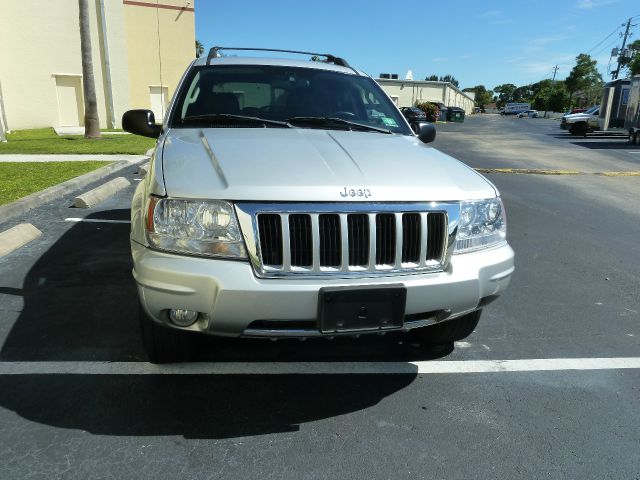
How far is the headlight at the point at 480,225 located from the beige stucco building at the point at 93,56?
19074mm

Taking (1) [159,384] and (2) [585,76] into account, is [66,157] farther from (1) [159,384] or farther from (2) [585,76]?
A: (2) [585,76]

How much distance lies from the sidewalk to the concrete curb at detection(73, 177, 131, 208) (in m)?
A: 3.15

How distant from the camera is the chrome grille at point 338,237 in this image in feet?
7.25

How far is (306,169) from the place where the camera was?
2412 mm

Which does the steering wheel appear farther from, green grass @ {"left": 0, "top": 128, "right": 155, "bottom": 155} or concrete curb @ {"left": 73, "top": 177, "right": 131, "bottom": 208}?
green grass @ {"left": 0, "top": 128, "right": 155, "bottom": 155}

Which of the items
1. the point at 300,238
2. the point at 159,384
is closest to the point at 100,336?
the point at 159,384

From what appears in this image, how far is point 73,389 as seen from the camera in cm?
262

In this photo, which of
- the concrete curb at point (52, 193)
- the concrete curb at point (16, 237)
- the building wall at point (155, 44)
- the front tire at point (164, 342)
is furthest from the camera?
the building wall at point (155, 44)

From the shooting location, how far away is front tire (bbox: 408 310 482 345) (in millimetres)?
2986

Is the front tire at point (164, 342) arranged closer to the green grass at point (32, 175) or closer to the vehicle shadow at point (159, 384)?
the vehicle shadow at point (159, 384)

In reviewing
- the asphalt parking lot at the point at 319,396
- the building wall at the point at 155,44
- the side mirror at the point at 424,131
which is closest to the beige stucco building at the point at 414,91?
the building wall at the point at 155,44

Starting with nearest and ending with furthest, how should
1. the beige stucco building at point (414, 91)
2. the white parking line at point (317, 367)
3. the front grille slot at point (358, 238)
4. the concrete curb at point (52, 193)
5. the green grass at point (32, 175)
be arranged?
the front grille slot at point (358, 238), the white parking line at point (317, 367), the concrete curb at point (52, 193), the green grass at point (32, 175), the beige stucco building at point (414, 91)

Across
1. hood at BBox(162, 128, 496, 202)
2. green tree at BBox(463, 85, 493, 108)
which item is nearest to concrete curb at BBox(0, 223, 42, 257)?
hood at BBox(162, 128, 496, 202)

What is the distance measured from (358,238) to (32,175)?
27.5 feet
